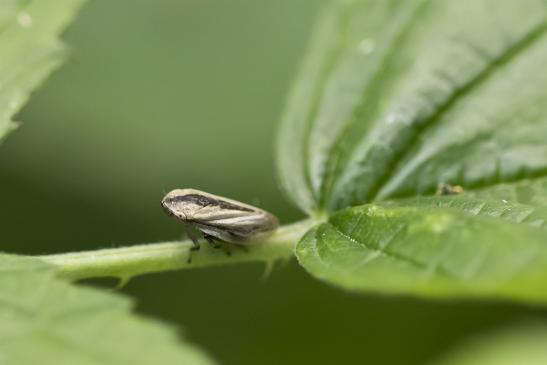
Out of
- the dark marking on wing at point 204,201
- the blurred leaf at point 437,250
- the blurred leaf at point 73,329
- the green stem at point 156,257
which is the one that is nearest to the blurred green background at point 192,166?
the dark marking on wing at point 204,201

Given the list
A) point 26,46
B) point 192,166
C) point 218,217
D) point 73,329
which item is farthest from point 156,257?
point 192,166

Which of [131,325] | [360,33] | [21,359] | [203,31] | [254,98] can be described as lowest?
[21,359]

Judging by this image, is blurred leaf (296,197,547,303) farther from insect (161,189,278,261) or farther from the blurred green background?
the blurred green background

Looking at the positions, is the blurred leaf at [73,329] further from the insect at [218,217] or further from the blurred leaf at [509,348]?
the blurred leaf at [509,348]

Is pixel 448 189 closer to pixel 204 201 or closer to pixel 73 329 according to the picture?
pixel 204 201

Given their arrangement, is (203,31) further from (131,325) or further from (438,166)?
(131,325)

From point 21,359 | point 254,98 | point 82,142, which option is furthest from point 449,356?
point 21,359
